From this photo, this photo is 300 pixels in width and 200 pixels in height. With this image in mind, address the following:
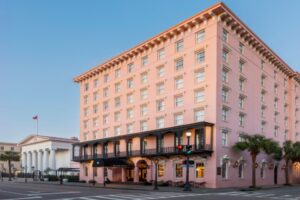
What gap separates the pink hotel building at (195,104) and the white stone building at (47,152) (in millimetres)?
35694

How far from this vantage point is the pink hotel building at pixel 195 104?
39.2 m

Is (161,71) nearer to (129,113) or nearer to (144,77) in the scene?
(144,77)

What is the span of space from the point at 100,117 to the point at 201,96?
24652 mm

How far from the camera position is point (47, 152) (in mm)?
95750

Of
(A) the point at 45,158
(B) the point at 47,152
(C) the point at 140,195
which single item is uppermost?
(C) the point at 140,195

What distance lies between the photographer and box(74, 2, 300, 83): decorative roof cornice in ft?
129

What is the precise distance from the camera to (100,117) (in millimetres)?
59719

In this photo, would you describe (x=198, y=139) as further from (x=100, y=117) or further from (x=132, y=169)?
(x=100, y=117)

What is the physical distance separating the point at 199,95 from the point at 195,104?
1.23 metres

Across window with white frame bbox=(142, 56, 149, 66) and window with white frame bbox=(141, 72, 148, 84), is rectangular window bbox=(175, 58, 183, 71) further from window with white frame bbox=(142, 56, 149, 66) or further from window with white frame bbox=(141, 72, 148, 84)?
window with white frame bbox=(141, 72, 148, 84)

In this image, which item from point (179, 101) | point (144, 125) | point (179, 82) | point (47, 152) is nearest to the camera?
point (179, 101)

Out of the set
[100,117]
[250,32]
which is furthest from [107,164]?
[250,32]

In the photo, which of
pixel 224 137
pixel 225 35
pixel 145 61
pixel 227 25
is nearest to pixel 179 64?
pixel 225 35

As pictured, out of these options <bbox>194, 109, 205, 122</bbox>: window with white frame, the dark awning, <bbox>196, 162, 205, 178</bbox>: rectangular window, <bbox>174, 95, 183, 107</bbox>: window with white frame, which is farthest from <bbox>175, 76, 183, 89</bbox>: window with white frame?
the dark awning
